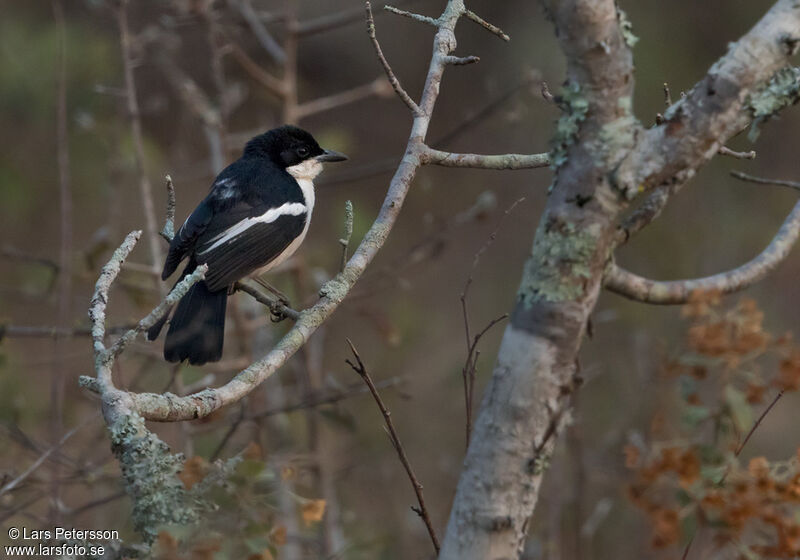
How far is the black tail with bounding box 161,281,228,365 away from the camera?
11.0 feet

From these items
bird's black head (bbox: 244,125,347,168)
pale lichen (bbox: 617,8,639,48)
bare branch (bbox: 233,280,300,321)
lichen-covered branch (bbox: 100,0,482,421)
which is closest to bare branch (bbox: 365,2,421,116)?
lichen-covered branch (bbox: 100,0,482,421)

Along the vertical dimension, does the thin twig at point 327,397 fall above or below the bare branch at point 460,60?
below

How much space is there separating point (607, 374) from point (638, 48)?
303 centimetres

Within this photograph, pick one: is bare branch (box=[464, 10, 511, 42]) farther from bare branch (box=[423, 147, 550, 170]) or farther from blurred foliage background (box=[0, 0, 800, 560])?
Result: blurred foliage background (box=[0, 0, 800, 560])

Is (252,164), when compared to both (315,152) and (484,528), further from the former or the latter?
(484,528)

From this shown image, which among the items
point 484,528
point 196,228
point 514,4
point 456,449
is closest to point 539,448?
point 484,528

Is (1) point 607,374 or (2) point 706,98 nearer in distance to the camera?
(2) point 706,98

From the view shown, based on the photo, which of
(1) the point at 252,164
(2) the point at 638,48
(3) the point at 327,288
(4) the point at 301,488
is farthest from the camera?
(2) the point at 638,48

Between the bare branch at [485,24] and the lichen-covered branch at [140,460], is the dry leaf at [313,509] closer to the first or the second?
the lichen-covered branch at [140,460]

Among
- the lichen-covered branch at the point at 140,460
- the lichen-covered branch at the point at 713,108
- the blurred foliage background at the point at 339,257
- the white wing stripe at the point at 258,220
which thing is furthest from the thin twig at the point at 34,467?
the lichen-covered branch at the point at 713,108

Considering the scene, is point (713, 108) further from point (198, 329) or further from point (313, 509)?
point (198, 329)

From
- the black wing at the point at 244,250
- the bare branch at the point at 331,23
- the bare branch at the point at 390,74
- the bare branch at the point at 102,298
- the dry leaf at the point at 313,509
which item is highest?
the bare branch at the point at 331,23

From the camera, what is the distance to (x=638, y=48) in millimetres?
7828

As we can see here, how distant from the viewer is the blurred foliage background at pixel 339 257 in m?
4.51
